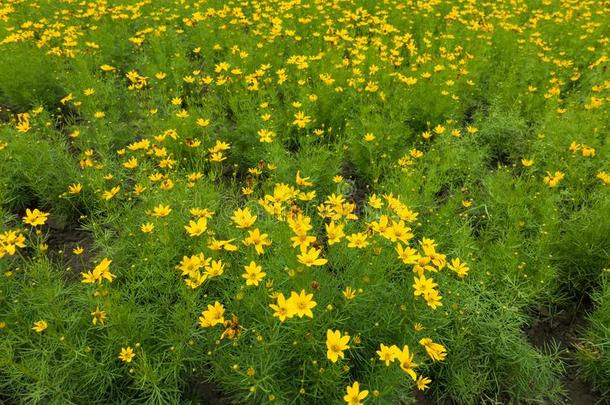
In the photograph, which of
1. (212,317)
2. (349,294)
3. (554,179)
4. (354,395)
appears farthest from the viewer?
(554,179)

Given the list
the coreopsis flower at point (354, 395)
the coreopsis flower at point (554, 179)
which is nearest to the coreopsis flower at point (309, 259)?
the coreopsis flower at point (354, 395)

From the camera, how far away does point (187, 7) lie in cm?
665

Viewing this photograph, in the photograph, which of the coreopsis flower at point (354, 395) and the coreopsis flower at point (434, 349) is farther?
the coreopsis flower at point (434, 349)

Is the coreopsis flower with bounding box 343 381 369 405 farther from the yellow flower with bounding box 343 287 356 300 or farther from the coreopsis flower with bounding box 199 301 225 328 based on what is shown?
the coreopsis flower with bounding box 199 301 225 328

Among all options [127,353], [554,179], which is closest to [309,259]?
[127,353]

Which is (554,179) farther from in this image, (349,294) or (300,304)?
(300,304)

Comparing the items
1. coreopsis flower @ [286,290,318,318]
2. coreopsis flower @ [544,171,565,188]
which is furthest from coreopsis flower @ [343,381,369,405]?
coreopsis flower @ [544,171,565,188]

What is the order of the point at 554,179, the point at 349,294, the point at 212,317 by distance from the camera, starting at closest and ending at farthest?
the point at 212,317
the point at 349,294
the point at 554,179

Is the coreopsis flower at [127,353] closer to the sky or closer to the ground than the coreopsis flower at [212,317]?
closer to the ground

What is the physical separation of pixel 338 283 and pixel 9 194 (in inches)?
118

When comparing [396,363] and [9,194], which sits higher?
[396,363]

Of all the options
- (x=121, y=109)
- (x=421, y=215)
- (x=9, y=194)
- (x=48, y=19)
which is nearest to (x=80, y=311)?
(x=9, y=194)

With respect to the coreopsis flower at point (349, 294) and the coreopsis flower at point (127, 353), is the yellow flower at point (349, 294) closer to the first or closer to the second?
the coreopsis flower at point (349, 294)

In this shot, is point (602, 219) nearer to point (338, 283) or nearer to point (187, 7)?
point (338, 283)
